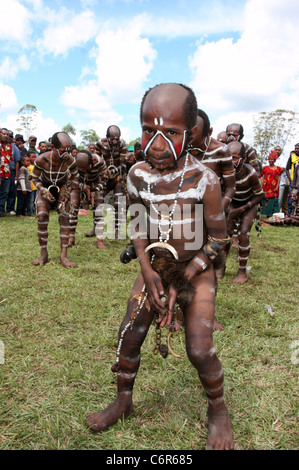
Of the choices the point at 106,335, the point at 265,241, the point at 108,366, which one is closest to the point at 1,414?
the point at 108,366

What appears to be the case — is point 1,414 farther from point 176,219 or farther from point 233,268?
point 233,268

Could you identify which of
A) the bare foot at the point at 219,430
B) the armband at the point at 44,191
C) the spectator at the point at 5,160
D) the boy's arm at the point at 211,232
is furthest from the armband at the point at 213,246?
the spectator at the point at 5,160

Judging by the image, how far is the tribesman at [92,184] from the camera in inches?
293

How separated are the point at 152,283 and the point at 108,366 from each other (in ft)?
4.47

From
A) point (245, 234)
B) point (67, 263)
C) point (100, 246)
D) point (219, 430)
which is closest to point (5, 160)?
point (100, 246)

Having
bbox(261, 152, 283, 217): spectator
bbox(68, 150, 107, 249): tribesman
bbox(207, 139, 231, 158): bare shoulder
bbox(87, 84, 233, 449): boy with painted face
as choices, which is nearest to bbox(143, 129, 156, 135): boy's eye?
bbox(87, 84, 233, 449): boy with painted face

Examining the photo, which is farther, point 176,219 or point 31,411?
point 31,411

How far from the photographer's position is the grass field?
2.32m

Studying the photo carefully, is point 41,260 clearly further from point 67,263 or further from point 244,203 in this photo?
point 244,203

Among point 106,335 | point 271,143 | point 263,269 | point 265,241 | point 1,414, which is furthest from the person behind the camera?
point 271,143

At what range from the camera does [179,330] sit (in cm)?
387

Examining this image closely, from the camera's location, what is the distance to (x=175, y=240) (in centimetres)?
220

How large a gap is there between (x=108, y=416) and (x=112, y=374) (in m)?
0.62

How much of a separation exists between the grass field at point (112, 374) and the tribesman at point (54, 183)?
90cm
